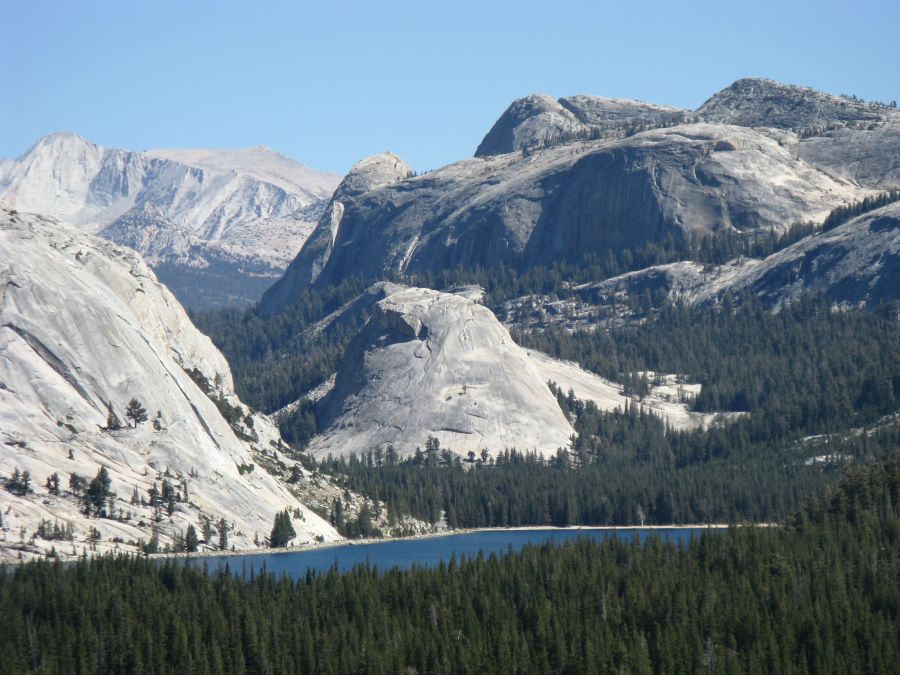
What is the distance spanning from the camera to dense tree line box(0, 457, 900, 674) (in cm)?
14150

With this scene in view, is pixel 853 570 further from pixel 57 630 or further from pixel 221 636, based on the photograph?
pixel 57 630

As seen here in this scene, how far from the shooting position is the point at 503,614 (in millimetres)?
156500

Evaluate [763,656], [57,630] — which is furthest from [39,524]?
[763,656]

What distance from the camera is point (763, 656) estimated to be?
140 m

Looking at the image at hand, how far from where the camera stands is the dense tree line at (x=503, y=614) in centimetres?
14150

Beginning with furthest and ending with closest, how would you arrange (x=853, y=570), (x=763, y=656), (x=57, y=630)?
(x=853, y=570), (x=57, y=630), (x=763, y=656)

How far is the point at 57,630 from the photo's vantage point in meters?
150

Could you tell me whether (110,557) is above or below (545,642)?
above

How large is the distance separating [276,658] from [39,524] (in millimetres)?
59534

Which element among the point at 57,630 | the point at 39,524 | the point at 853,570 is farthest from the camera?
the point at 39,524

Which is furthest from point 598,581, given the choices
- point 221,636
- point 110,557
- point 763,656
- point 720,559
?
point 110,557

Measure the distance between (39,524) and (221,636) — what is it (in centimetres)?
5368

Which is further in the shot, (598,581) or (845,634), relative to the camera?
(598,581)

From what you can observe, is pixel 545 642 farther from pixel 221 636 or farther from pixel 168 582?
pixel 168 582
